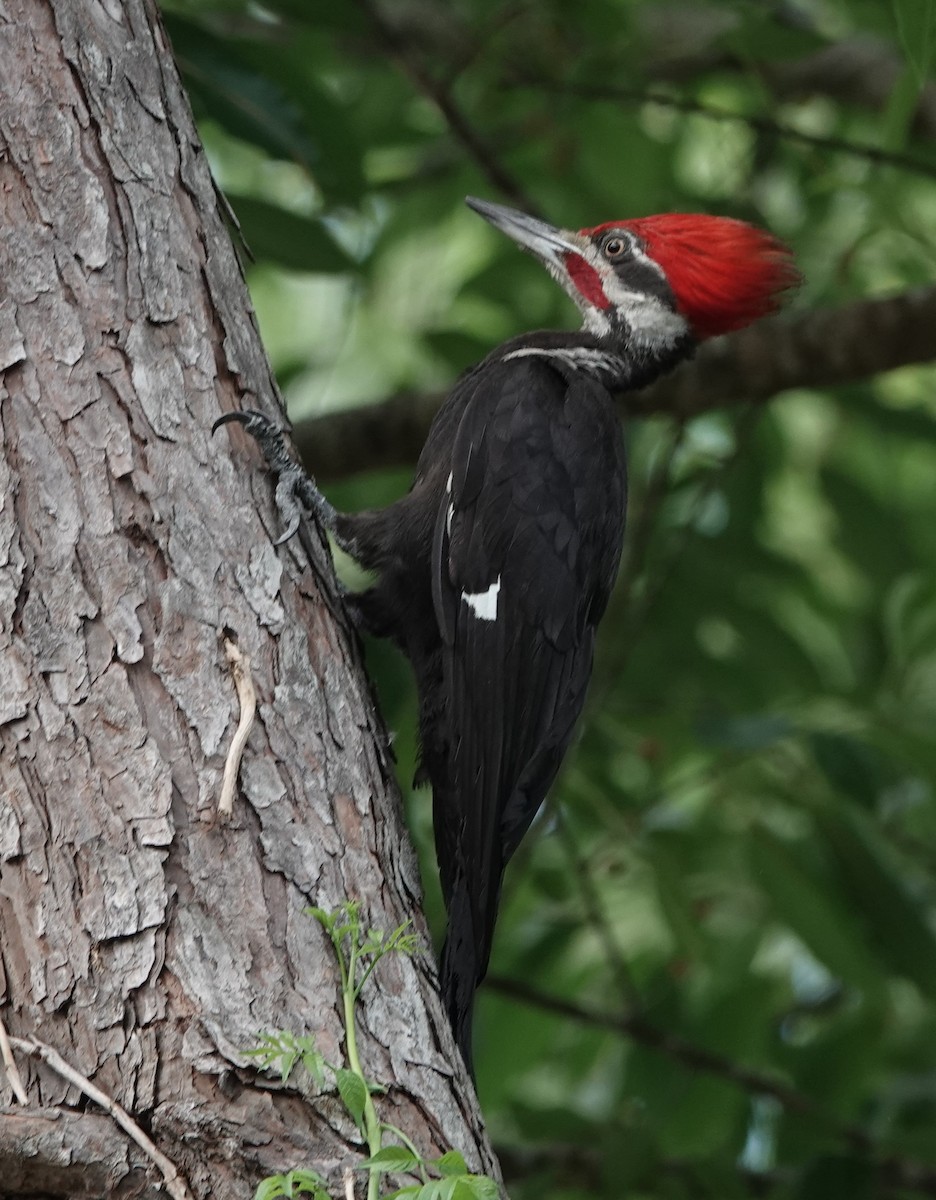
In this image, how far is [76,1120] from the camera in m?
1.45

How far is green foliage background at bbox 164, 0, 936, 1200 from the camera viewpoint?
2.82 meters

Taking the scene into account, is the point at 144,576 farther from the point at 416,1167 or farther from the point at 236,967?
the point at 416,1167

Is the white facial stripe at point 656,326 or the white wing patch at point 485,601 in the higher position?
the white facial stripe at point 656,326

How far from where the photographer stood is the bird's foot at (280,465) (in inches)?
75.9

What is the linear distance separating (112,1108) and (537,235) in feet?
7.33

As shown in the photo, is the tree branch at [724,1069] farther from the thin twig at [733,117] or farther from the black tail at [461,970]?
the thin twig at [733,117]

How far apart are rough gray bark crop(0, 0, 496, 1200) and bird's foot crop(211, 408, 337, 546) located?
0.03 meters

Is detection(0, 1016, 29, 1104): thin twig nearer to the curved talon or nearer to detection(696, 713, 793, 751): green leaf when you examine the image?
the curved talon

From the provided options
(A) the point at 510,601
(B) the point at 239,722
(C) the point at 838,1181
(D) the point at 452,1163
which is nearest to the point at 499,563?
(A) the point at 510,601

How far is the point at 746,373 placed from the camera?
337cm

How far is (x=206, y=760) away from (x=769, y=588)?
2.11m

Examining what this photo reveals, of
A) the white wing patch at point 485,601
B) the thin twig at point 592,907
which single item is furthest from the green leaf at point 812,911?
the white wing patch at point 485,601

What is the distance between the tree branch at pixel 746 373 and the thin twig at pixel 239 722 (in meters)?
1.64

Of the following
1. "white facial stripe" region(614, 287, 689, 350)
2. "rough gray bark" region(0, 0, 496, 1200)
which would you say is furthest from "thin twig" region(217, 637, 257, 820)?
"white facial stripe" region(614, 287, 689, 350)
